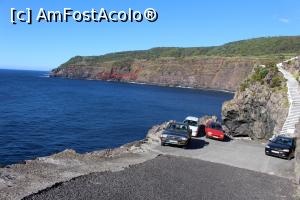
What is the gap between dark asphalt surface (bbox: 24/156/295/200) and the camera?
17.8 metres

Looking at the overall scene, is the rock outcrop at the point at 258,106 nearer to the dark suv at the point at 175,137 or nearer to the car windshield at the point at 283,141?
the car windshield at the point at 283,141

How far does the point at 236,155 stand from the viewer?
1202 inches

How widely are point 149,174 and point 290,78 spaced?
33352mm

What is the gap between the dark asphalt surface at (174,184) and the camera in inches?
701

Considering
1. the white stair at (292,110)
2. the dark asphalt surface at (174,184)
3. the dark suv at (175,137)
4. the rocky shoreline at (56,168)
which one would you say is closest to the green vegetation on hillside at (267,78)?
the white stair at (292,110)

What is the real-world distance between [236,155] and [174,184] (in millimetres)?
11496

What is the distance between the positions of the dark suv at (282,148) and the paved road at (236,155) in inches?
17.3

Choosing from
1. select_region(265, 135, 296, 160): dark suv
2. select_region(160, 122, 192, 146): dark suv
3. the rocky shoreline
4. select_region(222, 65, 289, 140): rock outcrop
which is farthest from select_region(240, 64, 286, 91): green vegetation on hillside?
the rocky shoreline

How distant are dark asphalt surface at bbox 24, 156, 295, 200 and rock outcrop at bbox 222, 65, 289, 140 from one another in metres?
17.4

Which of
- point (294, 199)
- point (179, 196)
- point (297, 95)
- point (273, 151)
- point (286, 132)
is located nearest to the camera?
point (179, 196)

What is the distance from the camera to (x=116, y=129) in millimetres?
63312

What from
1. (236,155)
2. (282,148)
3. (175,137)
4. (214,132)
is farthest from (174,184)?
(214,132)

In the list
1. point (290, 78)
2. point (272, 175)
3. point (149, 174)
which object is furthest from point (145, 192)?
point (290, 78)

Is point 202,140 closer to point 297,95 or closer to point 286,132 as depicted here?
point 286,132
